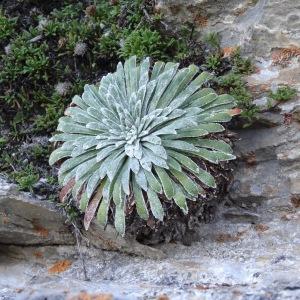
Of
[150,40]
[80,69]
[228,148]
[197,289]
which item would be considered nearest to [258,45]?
[150,40]

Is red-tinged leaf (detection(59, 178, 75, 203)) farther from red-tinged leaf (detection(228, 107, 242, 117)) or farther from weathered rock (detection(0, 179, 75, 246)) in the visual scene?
red-tinged leaf (detection(228, 107, 242, 117))

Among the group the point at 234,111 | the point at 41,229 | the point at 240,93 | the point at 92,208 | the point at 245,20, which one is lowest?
the point at 41,229

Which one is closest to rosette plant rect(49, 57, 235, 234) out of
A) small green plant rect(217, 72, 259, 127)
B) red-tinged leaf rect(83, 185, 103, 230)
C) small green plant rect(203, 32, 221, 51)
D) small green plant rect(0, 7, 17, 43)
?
red-tinged leaf rect(83, 185, 103, 230)

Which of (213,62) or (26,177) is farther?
(213,62)

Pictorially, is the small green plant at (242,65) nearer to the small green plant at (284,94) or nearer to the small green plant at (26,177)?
the small green plant at (284,94)

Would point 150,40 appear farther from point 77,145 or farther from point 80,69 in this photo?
point 77,145

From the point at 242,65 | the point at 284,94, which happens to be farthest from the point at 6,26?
the point at 284,94

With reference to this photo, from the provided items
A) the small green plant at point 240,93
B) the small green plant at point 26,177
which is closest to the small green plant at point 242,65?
the small green plant at point 240,93

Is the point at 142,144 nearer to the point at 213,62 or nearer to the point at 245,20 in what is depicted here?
the point at 213,62
